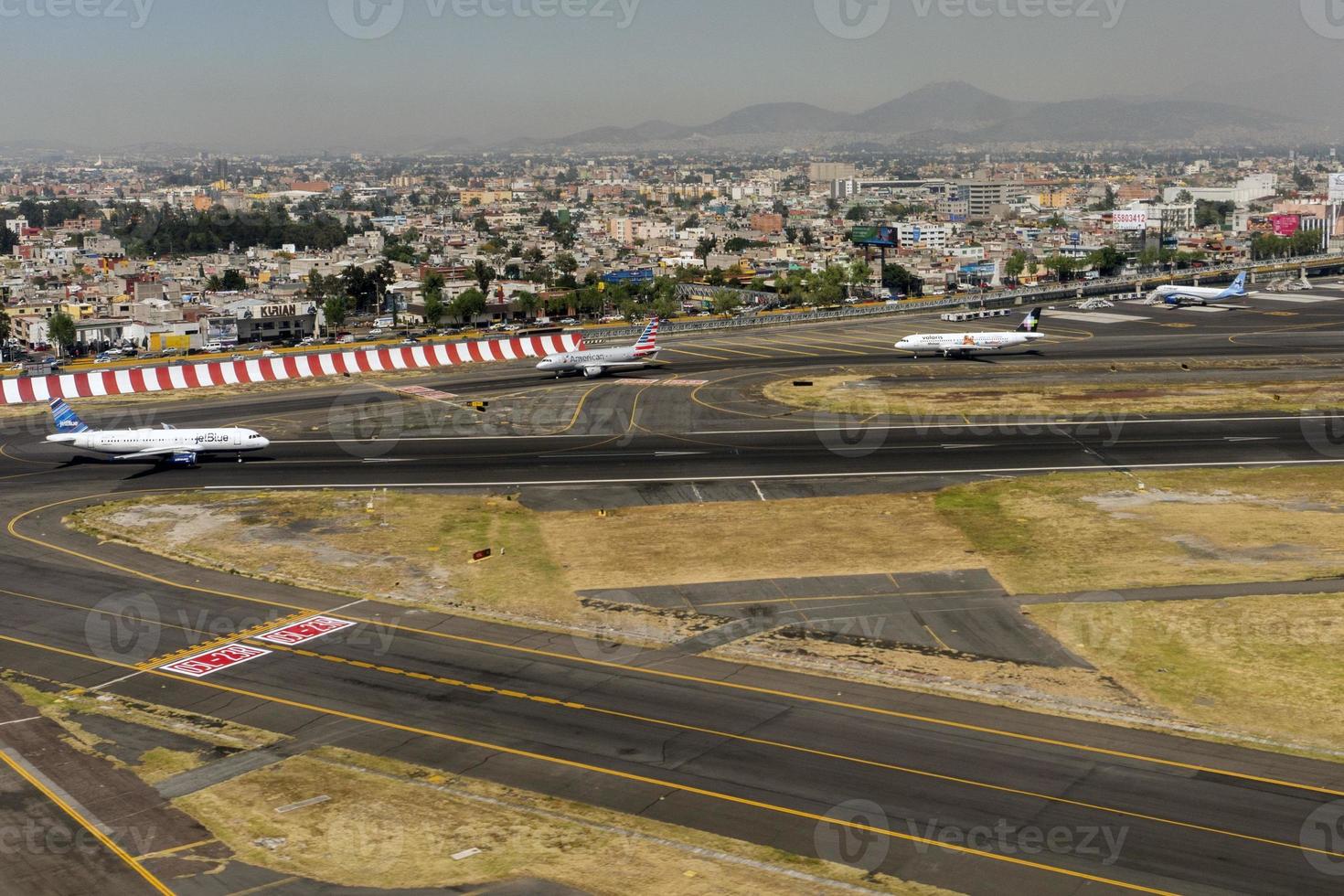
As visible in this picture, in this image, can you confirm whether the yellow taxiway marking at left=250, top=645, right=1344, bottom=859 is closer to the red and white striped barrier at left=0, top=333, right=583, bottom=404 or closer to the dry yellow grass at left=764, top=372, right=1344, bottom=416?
the dry yellow grass at left=764, top=372, right=1344, bottom=416

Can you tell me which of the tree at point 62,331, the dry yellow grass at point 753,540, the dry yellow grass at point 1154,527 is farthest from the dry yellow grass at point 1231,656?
the tree at point 62,331

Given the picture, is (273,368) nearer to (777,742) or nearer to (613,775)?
(613,775)

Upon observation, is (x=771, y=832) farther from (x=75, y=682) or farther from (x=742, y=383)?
(x=742, y=383)

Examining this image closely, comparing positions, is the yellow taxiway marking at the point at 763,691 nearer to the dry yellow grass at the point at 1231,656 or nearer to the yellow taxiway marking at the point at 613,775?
the dry yellow grass at the point at 1231,656

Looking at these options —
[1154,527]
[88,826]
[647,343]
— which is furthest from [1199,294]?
[88,826]

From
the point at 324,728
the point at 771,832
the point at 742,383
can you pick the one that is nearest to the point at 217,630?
the point at 324,728

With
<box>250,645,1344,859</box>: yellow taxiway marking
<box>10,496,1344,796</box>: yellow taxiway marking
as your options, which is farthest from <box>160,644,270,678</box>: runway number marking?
<box>10,496,1344,796</box>: yellow taxiway marking
